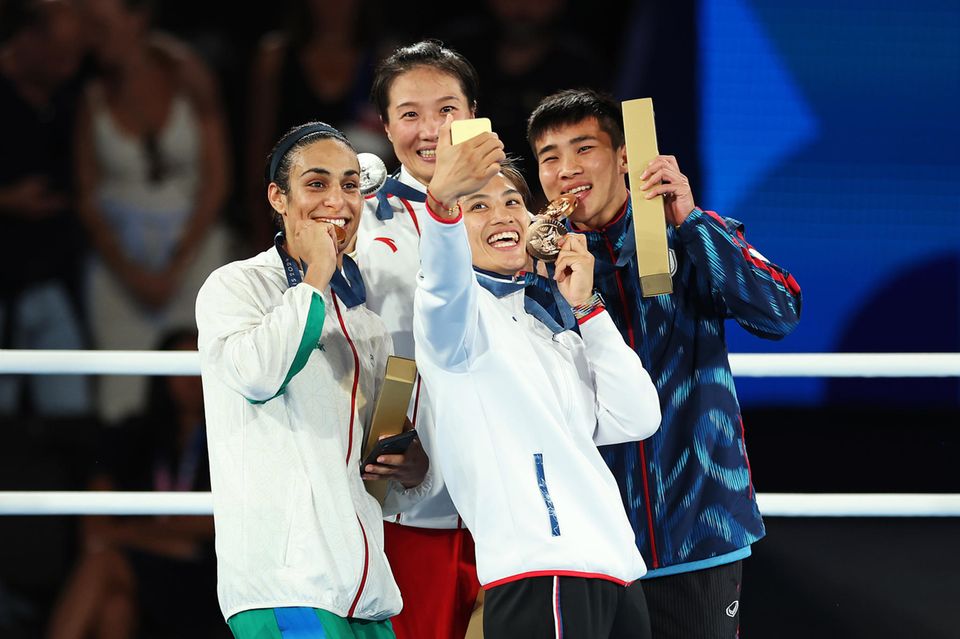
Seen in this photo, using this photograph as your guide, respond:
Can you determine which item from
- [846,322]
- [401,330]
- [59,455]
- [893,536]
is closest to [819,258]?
[846,322]

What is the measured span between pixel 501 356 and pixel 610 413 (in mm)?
262

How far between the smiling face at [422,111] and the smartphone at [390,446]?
67 cm

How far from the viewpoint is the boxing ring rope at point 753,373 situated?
8.80 feet

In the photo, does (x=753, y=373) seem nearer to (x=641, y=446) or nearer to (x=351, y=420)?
(x=641, y=446)

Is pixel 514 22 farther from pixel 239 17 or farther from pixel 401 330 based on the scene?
pixel 401 330

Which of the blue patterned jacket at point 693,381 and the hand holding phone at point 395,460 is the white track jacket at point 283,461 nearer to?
the hand holding phone at point 395,460

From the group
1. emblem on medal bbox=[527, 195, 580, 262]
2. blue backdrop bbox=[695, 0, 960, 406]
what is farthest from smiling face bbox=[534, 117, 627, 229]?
blue backdrop bbox=[695, 0, 960, 406]

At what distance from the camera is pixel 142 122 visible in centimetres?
409

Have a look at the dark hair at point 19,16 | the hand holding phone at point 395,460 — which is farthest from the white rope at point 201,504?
the dark hair at point 19,16

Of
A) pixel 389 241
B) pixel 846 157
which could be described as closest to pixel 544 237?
pixel 389 241

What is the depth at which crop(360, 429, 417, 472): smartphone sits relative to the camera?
1.89 m

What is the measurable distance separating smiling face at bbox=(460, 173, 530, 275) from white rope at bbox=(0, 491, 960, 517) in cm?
103

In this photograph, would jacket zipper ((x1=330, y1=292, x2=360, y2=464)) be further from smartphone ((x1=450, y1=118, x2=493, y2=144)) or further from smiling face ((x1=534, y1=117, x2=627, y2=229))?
smiling face ((x1=534, y1=117, x2=627, y2=229))

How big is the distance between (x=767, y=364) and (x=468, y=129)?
1.27 m
